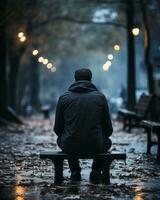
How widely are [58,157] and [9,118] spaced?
20.7m

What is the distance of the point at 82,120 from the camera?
439 inches

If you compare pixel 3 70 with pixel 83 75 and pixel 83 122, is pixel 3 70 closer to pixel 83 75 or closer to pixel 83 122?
pixel 83 75

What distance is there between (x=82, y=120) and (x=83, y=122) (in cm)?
4

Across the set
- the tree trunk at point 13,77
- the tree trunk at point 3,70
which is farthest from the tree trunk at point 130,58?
the tree trunk at point 13,77

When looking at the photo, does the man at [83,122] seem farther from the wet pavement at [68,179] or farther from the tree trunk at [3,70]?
the tree trunk at [3,70]

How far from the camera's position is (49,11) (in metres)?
47.0

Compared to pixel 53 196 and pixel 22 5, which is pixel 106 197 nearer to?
pixel 53 196

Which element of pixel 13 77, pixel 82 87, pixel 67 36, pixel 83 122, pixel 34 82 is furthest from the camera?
pixel 67 36

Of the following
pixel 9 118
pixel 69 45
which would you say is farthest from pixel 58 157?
pixel 69 45

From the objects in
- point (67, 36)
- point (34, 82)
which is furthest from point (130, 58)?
point (67, 36)

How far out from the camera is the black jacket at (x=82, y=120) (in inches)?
437

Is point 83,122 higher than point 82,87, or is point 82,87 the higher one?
point 82,87

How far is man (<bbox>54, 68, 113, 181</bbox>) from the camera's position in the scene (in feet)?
36.4

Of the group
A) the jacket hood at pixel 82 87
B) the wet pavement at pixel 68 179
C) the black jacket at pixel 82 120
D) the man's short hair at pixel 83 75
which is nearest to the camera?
the wet pavement at pixel 68 179
